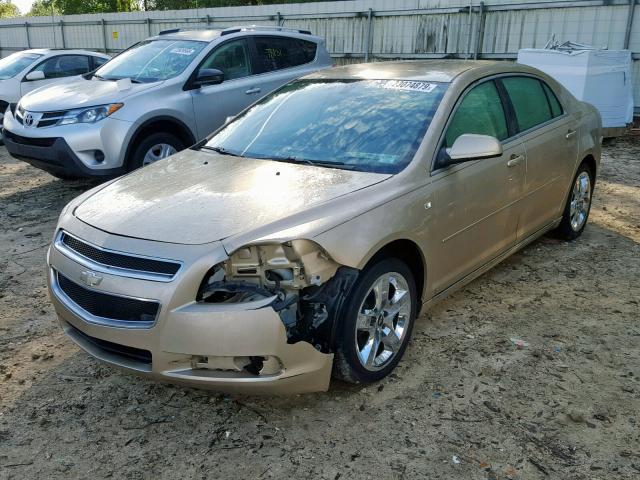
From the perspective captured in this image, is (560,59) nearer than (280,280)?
No

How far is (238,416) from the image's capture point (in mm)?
3102

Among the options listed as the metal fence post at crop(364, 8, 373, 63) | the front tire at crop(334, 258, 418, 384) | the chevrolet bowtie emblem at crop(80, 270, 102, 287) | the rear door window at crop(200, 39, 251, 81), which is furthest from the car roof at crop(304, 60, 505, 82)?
the metal fence post at crop(364, 8, 373, 63)

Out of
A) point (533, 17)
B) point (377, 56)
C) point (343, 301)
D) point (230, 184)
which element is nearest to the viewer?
point (343, 301)

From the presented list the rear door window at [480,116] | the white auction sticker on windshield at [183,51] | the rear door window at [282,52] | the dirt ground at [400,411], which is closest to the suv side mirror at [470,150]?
the rear door window at [480,116]

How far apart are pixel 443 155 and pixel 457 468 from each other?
5.76 ft

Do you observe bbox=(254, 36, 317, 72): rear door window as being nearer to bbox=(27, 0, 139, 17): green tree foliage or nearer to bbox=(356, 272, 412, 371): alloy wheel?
bbox=(356, 272, 412, 371): alloy wheel

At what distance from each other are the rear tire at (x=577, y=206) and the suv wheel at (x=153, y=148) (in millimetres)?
4261

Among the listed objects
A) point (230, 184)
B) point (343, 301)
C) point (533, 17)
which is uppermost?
point (533, 17)

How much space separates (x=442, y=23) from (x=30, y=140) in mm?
8985

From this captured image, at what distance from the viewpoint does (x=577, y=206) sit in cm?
553

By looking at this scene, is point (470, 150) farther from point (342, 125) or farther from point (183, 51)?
point (183, 51)

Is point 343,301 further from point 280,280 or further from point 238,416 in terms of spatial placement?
point 238,416

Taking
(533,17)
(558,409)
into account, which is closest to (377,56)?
(533,17)

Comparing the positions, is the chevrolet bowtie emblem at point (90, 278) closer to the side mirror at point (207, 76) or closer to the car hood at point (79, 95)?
the car hood at point (79, 95)
